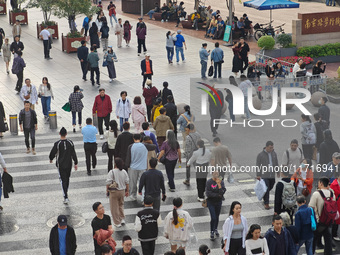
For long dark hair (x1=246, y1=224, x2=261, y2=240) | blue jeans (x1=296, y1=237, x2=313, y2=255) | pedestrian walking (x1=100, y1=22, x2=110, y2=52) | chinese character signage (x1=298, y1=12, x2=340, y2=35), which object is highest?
chinese character signage (x1=298, y1=12, x2=340, y2=35)

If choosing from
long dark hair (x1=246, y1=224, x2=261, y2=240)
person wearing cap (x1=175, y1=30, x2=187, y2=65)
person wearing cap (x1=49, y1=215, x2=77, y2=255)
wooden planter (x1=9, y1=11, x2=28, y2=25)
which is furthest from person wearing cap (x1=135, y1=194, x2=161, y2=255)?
wooden planter (x1=9, y1=11, x2=28, y2=25)

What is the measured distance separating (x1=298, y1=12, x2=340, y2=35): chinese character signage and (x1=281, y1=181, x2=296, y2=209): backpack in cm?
1972

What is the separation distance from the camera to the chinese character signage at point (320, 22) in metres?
32.2

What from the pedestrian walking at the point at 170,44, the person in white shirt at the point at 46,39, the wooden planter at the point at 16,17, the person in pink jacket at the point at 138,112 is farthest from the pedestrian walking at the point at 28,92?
the wooden planter at the point at 16,17

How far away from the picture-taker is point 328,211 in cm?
1279

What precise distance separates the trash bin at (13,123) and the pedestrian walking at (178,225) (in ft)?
33.7

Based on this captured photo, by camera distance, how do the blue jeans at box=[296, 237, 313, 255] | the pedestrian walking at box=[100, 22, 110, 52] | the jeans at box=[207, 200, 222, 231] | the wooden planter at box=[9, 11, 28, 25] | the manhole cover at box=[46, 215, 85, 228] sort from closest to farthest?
the blue jeans at box=[296, 237, 313, 255] → the jeans at box=[207, 200, 222, 231] → the manhole cover at box=[46, 215, 85, 228] → the pedestrian walking at box=[100, 22, 110, 52] → the wooden planter at box=[9, 11, 28, 25]

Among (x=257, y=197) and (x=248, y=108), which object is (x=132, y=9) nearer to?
(x=248, y=108)

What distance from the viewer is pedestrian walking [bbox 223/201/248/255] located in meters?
11.7

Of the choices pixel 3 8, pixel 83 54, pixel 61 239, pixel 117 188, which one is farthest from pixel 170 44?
pixel 3 8

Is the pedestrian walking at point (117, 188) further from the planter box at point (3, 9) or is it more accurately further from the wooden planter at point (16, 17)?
the planter box at point (3, 9)

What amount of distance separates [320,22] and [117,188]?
2121 cm

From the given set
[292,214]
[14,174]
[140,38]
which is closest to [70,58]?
[140,38]

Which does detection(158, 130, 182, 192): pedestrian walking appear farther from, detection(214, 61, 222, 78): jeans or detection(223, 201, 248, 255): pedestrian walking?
detection(214, 61, 222, 78): jeans
